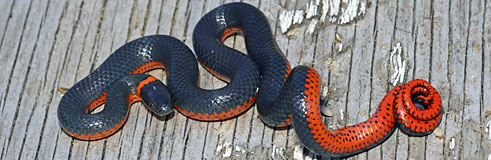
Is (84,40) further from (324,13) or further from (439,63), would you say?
(439,63)

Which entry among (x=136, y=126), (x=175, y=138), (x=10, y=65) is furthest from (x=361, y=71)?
(x=10, y=65)

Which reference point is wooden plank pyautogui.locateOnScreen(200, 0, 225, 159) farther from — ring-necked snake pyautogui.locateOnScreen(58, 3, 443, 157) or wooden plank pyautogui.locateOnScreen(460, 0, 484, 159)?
wooden plank pyautogui.locateOnScreen(460, 0, 484, 159)

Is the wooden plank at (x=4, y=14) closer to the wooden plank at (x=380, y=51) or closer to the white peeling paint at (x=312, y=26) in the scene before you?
the white peeling paint at (x=312, y=26)

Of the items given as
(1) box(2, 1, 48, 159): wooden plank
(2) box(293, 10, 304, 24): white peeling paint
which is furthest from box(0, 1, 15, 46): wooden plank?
(2) box(293, 10, 304, 24): white peeling paint

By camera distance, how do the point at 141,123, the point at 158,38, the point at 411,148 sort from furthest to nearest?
1. the point at 158,38
2. the point at 141,123
3. the point at 411,148

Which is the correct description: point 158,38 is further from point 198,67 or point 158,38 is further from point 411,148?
point 411,148

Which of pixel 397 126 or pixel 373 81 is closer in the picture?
pixel 397 126


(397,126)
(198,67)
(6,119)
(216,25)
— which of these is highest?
(216,25)

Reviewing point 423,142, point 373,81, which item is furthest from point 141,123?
point 423,142
